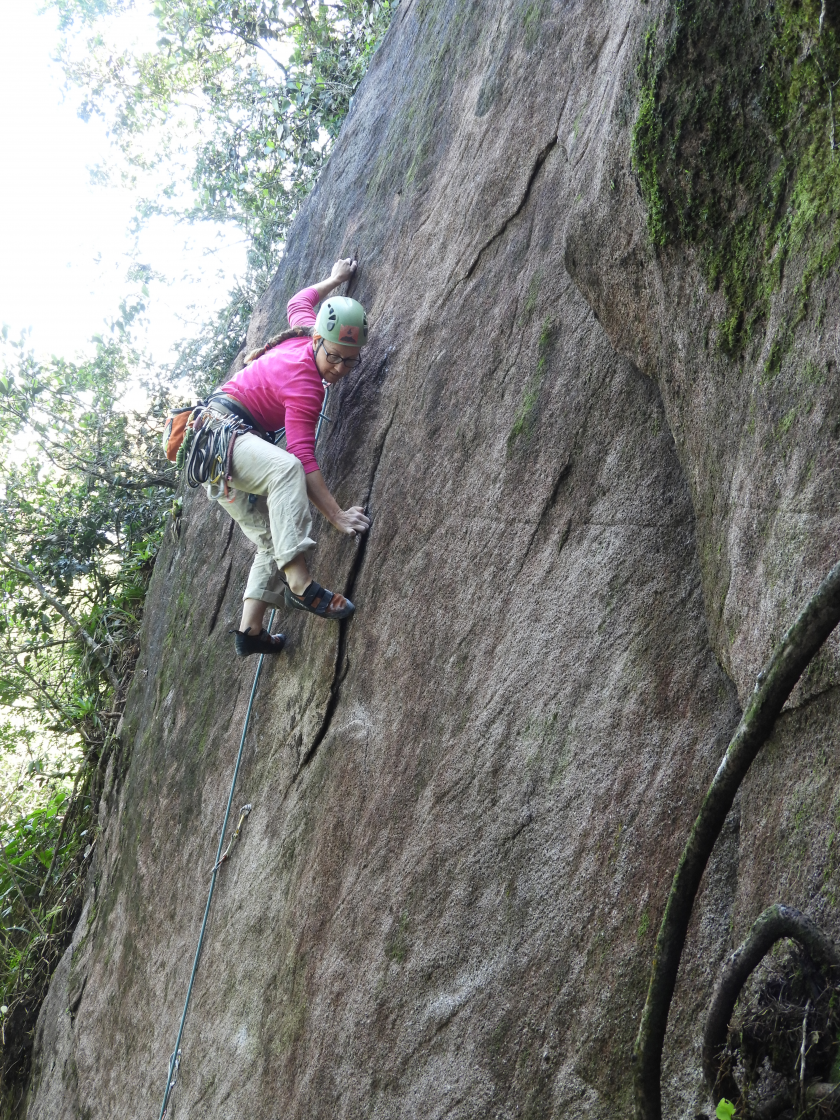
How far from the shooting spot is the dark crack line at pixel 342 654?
477cm

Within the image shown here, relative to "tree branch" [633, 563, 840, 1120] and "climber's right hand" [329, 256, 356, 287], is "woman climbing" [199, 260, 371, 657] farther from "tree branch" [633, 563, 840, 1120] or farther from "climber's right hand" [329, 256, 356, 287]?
"tree branch" [633, 563, 840, 1120]

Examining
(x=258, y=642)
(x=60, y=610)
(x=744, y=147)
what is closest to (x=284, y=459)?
(x=258, y=642)

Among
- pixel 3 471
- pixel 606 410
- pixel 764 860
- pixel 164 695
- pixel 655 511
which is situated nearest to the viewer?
pixel 764 860

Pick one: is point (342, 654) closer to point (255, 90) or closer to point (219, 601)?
point (219, 601)

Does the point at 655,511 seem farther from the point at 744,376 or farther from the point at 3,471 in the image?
the point at 3,471

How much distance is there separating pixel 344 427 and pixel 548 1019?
3522 mm

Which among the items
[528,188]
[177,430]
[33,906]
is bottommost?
[33,906]

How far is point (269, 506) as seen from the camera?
16.8 ft

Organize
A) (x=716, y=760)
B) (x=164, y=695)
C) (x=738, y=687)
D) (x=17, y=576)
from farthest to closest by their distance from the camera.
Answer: (x=17, y=576) < (x=164, y=695) < (x=716, y=760) < (x=738, y=687)

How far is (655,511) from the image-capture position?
→ 3.47 meters

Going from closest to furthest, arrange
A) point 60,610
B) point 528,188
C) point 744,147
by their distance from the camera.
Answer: point 744,147
point 528,188
point 60,610

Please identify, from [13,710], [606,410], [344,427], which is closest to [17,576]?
[13,710]

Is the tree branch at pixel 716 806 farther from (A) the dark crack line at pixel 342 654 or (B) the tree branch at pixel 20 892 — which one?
(B) the tree branch at pixel 20 892

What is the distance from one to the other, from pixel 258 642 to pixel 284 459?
1112mm
